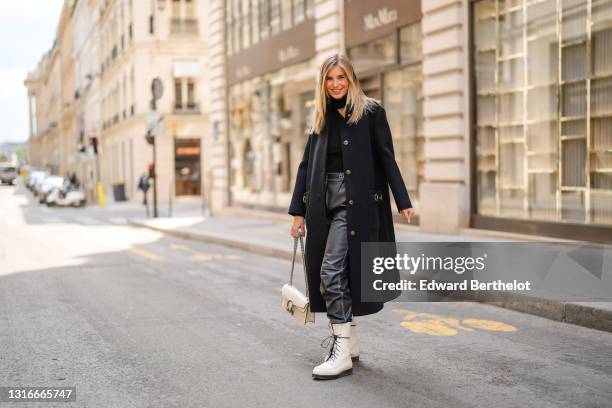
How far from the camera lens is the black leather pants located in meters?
4.89

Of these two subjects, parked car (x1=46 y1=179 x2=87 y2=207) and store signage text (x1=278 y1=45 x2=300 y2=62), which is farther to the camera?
parked car (x1=46 y1=179 x2=87 y2=207)

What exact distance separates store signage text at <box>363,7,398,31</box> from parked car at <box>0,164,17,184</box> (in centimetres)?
7452

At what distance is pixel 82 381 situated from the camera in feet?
16.1

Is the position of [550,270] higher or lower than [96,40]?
lower

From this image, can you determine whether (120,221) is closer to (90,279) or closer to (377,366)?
(90,279)

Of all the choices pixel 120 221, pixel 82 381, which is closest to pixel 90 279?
pixel 82 381

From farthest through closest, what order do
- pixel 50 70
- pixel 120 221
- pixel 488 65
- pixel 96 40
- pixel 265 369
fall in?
pixel 50 70 → pixel 96 40 → pixel 120 221 → pixel 488 65 → pixel 265 369

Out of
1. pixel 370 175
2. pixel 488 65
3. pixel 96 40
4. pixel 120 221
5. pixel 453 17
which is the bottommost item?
pixel 120 221

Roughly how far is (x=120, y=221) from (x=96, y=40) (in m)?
35.1

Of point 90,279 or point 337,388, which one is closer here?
point 337,388

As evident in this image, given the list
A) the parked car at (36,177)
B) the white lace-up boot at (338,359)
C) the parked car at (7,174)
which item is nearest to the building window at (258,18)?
the white lace-up boot at (338,359)

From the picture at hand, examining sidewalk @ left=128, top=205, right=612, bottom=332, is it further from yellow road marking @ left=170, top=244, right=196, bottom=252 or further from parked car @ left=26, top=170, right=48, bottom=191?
parked car @ left=26, top=170, right=48, bottom=191

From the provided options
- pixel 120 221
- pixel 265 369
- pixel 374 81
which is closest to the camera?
pixel 265 369

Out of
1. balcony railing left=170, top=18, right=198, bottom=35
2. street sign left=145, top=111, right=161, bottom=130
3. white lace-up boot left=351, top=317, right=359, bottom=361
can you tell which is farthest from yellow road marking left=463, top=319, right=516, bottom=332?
balcony railing left=170, top=18, right=198, bottom=35
